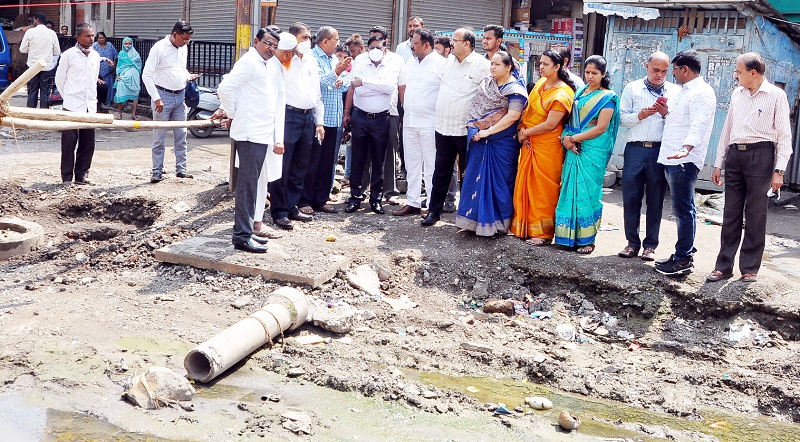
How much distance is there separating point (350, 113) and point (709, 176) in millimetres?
5319

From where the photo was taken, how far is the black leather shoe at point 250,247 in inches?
262

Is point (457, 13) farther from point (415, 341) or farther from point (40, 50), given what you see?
point (415, 341)

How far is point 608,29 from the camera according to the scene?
11719mm

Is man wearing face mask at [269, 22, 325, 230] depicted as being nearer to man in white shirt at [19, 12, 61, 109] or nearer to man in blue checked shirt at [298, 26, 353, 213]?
man in blue checked shirt at [298, 26, 353, 213]

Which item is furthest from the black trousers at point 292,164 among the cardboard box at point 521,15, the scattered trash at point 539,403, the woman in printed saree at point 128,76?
the cardboard box at point 521,15

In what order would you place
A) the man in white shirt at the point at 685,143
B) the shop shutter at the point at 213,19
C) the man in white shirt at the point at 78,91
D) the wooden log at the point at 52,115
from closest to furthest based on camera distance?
the wooden log at the point at 52,115
the man in white shirt at the point at 685,143
the man in white shirt at the point at 78,91
the shop shutter at the point at 213,19

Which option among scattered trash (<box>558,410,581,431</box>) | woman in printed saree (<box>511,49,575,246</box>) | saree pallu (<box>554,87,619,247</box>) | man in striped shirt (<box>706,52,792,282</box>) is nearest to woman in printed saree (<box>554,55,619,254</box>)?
saree pallu (<box>554,87,619,247</box>)

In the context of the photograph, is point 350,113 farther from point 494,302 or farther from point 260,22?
point 260,22

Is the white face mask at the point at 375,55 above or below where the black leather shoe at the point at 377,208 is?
above

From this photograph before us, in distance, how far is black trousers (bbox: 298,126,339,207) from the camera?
26.9 feet

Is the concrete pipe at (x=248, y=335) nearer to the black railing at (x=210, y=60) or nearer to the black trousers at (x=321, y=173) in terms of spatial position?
the black trousers at (x=321, y=173)

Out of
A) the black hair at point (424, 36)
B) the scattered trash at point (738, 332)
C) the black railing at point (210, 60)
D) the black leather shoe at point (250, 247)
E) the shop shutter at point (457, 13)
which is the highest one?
the shop shutter at point (457, 13)

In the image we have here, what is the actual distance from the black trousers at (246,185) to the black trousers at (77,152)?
327 cm

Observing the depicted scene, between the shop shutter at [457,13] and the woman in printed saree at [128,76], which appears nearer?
the woman in printed saree at [128,76]
